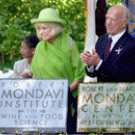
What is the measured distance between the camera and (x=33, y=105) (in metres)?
4.08

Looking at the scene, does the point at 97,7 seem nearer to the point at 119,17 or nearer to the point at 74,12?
the point at 119,17

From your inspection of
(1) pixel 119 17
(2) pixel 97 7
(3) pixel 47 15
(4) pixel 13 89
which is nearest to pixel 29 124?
(4) pixel 13 89

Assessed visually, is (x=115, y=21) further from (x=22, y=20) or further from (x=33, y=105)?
(x=22, y=20)

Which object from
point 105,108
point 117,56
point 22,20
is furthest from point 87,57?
point 22,20

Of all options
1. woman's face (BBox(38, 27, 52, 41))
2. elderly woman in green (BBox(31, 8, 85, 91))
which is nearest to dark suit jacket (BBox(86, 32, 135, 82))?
elderly woman in green (BBox(31, 8, 85, 91))

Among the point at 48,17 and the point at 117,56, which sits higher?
the point at 48,17

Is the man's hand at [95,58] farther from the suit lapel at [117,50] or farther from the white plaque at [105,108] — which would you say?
the white plaque at [105,108]

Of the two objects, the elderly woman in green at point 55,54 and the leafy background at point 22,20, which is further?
the leafy background at point 22,20

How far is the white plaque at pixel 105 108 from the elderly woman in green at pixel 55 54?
23 centimetres

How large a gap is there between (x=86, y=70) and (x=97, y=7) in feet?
5.22

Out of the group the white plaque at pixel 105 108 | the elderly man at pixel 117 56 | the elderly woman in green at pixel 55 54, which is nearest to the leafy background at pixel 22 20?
the elderly woman in green at pixel 55 54

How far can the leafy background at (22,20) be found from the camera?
20.5 feet

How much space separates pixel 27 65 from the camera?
4949 millimetres

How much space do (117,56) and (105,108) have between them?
72 cm
